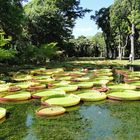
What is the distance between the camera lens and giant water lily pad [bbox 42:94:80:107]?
35.4 ft

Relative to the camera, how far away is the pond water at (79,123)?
25.8 ft

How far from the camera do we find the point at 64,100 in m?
11.3

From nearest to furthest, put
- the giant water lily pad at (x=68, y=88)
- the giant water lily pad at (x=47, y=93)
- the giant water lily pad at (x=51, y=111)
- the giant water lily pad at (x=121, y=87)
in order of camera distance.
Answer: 1. the giant water lily pad at (x=51, y=111)
2. the giant water lily pad at (x=47, y=93)
3. the giant water lily pad at (x=68, y=88)
4. the giant water lily pad at (x=121, y=87)

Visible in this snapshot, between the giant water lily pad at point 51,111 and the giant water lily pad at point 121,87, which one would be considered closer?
the giant water lily pad at point 51,111

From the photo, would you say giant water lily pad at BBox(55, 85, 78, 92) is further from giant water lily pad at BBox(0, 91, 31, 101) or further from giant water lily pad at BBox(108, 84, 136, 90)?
giant water lily pad at BBox(0, 91, 31, 101)

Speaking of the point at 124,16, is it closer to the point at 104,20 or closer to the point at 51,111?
the point at 104,20

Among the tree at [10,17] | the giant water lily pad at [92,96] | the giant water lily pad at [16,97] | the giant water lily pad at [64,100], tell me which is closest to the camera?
the giant water lily pad at [64,100]

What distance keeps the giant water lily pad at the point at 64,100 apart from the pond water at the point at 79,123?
218 mm

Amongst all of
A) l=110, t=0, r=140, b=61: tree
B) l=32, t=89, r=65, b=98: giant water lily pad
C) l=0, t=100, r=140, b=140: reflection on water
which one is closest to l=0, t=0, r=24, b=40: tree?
l=32, t=89, r=65, b=98: giant water lily pad

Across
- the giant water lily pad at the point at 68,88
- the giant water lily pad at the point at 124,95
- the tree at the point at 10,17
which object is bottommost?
the giant water lily pad at the point at 124,95

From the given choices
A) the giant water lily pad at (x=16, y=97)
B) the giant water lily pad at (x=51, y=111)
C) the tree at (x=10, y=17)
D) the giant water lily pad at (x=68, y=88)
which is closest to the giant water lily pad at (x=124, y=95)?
the giant water lily pad at (x=68, y=88)

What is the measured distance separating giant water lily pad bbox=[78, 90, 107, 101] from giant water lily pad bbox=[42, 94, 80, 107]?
0.41 metres

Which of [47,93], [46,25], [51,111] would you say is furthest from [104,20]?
[51,111]

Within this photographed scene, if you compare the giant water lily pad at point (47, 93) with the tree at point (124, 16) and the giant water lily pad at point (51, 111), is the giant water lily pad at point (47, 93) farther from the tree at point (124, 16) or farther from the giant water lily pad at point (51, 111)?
the tree at point (124, 16)
